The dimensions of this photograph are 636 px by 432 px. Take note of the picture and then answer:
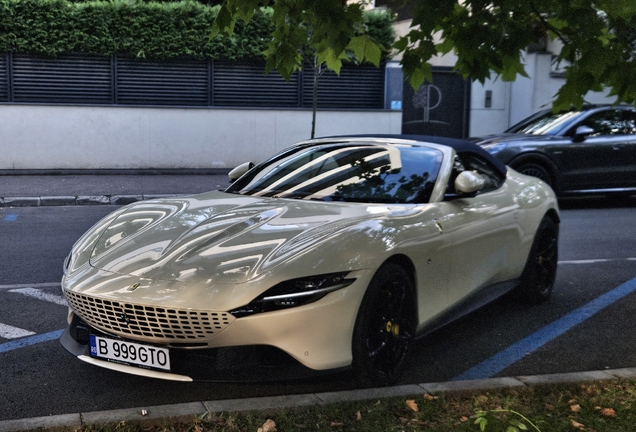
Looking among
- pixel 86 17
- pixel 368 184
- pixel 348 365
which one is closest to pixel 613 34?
pixel 368 184

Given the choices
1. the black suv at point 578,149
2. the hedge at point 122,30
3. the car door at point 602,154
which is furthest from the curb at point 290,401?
the hedge at point 122,30

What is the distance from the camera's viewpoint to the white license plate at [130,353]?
405 cm

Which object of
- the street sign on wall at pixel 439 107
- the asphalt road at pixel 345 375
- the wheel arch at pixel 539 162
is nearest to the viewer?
the asphalt road at pixel 345 375

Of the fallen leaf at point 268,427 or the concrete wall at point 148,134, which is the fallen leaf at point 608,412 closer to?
the fallen leaf at point 268,427

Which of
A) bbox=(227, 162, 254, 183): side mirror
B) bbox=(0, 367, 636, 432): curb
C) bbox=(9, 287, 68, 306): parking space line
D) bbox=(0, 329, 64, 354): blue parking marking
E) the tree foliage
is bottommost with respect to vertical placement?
bbox=(9, 287, 68, 306): parking space line

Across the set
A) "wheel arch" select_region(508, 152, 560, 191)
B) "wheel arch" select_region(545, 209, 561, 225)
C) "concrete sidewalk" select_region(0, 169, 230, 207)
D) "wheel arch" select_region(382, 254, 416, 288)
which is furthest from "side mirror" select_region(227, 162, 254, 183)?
"concrete sidewalk" select_region(0, 169, 230, 207)

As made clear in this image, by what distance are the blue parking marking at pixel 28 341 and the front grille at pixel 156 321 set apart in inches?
54.6

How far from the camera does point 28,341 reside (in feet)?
17.8

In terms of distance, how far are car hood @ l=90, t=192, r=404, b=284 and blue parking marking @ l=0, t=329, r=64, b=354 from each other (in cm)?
107

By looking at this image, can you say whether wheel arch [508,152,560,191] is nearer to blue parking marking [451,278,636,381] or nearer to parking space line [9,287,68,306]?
blue parking marking [451,278,636,381]

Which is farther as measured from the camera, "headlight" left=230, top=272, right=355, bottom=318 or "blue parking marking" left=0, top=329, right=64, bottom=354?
Result: "blue parking marking" left=0, top=329, right=64, bottom=354

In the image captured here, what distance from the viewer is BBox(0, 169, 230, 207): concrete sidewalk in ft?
43.3

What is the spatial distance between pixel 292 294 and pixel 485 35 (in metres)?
2.42

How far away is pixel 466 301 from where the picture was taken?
5.38 metres
